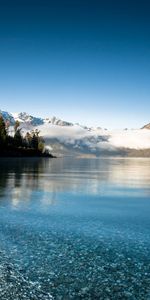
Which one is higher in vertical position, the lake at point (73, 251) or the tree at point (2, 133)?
the tree at point (2, 133)

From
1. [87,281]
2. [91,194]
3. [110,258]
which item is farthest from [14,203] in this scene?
[87,281]

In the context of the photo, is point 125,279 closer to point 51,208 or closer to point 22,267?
point 22,267

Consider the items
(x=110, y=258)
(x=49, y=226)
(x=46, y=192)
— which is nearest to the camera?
(x=110, y=258)

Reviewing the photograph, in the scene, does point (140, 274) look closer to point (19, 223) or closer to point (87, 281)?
point (87, 281)

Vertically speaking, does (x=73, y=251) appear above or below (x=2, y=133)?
below

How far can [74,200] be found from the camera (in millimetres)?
38938

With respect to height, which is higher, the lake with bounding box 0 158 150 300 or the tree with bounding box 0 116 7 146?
the tree with bounding box 0 116 7 146

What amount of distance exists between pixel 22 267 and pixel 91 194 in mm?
28606

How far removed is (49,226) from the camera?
1000 inches

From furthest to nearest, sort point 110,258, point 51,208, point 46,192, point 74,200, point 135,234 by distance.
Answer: point 46,192 < point 74,200 < point 51,208 < point 135,234 < point 110,258

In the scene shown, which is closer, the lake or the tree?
the lake

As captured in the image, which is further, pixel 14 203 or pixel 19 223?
pixel 14 203

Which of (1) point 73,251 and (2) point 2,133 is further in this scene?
(2) point 2,133

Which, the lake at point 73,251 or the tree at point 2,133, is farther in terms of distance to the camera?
the tree at point 2,133
